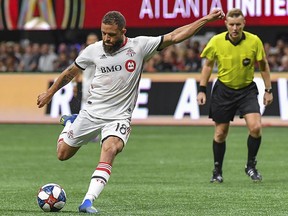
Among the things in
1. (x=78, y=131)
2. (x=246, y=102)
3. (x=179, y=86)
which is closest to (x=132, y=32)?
(x=179, y=86)

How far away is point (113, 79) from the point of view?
1097cm

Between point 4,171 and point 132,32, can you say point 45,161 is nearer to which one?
point 4,171

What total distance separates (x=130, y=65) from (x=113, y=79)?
0.78 feet

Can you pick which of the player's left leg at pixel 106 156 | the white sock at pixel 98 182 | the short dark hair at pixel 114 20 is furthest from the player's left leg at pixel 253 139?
the white sock at pixel 98 182

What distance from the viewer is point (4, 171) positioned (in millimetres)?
16031

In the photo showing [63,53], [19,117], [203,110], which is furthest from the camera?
[63,53]

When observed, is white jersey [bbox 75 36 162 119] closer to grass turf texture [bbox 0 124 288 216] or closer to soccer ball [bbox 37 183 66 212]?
soccer ball [bbox 37 183 66 212]

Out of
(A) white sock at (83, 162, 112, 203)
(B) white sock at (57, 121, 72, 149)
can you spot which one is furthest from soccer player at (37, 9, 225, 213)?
(A) white sock at (83, 162, 112, 203)

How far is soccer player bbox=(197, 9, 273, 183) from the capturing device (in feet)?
46.6

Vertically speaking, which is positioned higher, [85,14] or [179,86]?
[85,14]

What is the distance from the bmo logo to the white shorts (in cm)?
55

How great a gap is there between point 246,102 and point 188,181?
1385 mm

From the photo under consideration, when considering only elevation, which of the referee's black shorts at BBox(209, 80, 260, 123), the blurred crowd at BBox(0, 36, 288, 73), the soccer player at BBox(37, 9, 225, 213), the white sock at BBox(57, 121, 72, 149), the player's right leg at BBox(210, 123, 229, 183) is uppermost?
the soccer player at BBox(37, 9, 225, 213)

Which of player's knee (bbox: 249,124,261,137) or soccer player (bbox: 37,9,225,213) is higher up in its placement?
soccer player (bbox: 37,9,225,213)
